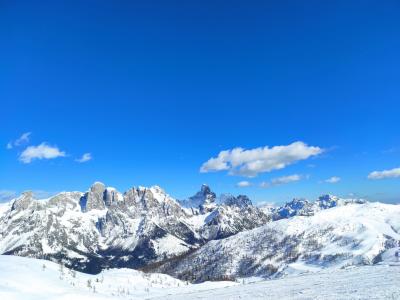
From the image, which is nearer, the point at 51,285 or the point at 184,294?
the point at 51,285

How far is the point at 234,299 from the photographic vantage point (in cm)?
4450

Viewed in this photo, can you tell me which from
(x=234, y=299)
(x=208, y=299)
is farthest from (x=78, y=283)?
(x=234, y=299)

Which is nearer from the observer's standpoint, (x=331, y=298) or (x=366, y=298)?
(x=366, y=298)

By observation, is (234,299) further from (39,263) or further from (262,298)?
(39,263)

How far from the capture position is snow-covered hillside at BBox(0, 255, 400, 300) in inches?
1518

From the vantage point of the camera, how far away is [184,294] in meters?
59.1

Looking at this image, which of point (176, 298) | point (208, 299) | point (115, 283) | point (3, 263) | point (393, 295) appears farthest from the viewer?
point (115, 283)

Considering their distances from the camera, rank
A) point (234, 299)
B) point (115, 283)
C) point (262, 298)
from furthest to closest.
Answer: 1. point (115, 283)
2. point (234, 299)
3. point (262, 298)

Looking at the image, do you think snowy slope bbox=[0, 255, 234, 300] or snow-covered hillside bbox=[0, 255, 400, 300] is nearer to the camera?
snow-covered hillside bbox=[0, 255, 400, 300]

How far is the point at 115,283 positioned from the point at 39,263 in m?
14.4

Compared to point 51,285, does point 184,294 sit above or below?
below

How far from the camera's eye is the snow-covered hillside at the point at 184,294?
38562mm

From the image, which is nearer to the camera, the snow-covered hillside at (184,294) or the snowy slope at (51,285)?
the snow-covered hillside at (184,294)

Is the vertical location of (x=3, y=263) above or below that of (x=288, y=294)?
above
